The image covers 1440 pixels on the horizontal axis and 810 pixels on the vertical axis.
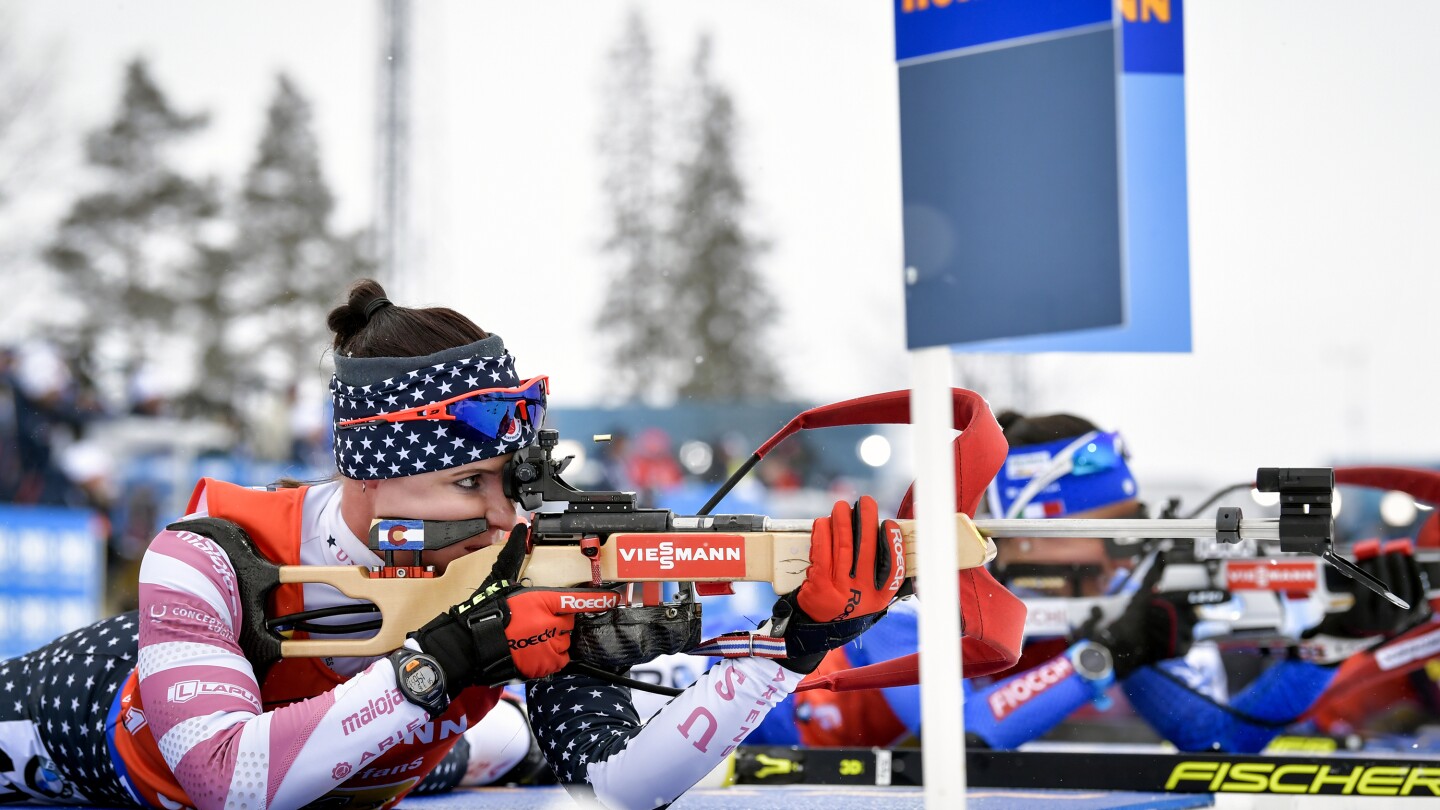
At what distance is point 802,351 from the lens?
27.5 meters

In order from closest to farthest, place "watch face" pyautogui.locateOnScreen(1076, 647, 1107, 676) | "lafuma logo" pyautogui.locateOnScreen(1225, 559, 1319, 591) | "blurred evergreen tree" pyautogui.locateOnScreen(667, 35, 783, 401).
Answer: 1. "watch face" pyautogui.locateOnScreen(1076, 647, 1107, 676)
2. "lafuma logo" pyautogui.locateOnScreen(1225, 559, 1319, 591)
3. "blurred evergreen tree" pyautogui.locateOnScreen(667, 35, 783, 401)

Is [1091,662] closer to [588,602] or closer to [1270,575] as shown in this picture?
[1270,575]

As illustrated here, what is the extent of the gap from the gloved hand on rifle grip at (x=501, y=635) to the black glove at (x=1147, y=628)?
2.27m

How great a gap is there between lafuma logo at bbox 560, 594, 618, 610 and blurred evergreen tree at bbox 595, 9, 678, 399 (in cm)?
2410

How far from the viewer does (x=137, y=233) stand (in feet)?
81.4

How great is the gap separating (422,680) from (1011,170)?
123cm

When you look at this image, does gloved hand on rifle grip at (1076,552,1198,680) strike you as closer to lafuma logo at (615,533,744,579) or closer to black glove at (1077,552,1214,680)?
black glove at (1077,552,1214,680)

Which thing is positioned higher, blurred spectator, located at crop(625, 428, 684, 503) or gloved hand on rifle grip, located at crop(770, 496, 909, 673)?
gloved hand on rifle grip, located at crop(770, 496, 909, 673)

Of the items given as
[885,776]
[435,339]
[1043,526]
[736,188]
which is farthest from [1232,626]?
[736,188]

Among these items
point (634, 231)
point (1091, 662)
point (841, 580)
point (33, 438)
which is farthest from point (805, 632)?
point (634, 231)

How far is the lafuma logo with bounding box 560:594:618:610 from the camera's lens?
2.41m

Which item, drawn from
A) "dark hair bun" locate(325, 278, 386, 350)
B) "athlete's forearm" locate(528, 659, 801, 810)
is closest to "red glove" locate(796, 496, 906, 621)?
"athlete's forearm" locate(528, 659, 801, 810)

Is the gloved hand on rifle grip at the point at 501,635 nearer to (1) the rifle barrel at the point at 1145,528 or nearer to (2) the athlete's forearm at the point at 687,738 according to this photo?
Result: (2) the athlete's forearm at the point at 687,738

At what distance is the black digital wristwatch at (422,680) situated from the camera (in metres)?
2.31
